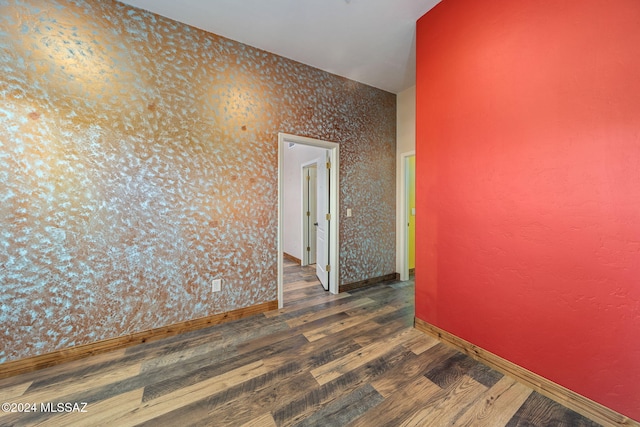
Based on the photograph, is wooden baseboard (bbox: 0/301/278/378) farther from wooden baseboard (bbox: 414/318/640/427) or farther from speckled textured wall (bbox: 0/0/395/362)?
wooden baseboard (bbox: 414/318/640/427)

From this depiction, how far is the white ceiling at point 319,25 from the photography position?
2037 millimetres

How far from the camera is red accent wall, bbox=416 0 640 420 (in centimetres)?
126

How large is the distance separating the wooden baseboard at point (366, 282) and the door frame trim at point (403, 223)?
18 cm

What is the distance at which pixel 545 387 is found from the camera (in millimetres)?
1510

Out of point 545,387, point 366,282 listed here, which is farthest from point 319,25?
point 545,387

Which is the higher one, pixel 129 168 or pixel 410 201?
pixel 129 168

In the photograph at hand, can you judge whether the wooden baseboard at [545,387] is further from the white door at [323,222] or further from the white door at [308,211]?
the white door at [308,211]

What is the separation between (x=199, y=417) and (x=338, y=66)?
3.53 meters

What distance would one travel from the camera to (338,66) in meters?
2.94

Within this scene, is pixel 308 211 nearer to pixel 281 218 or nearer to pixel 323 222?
pixel 323 222

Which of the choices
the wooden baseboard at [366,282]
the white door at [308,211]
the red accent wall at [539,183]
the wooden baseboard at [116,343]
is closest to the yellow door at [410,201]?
the wooden baseboard at [366,282]

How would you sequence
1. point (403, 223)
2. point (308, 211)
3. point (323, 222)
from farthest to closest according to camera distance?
point (308, 211) → point (403, 223) → point (323, 222)

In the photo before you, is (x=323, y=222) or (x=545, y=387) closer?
(x=545, y=387)

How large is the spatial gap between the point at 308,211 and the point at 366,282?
192 centimetres
